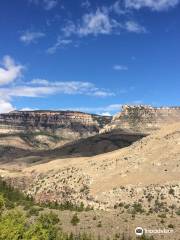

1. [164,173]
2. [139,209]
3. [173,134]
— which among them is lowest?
[139,209]

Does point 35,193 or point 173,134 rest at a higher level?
point 173,134

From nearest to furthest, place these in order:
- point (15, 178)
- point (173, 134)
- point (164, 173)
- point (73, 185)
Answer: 1. point (164, 173)
2. point (73, 185)
3. point (173, 134)
4. point (15, 178)

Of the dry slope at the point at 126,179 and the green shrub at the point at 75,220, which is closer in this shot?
the green shrub at the point at 75,220

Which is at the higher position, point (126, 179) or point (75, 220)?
point (126, 179)

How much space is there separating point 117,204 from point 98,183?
12.8m

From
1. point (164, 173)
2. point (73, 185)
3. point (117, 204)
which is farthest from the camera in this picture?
point (73, 185)

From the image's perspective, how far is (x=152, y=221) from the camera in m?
48.5

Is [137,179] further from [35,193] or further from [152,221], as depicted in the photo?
[152,221]

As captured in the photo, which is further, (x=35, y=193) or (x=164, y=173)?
(x=35, y=193)

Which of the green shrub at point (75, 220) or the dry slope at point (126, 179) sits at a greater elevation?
the dry slope at point (126, 179)

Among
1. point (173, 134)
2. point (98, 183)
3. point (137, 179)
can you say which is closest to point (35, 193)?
point (98, 183)

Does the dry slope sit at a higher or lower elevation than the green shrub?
higher

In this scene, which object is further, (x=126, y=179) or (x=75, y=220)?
(x=126, y=179)

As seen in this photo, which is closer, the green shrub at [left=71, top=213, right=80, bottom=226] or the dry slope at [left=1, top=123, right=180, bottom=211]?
the green shrub at [left=71, top=213, right=80, bottom=226]
